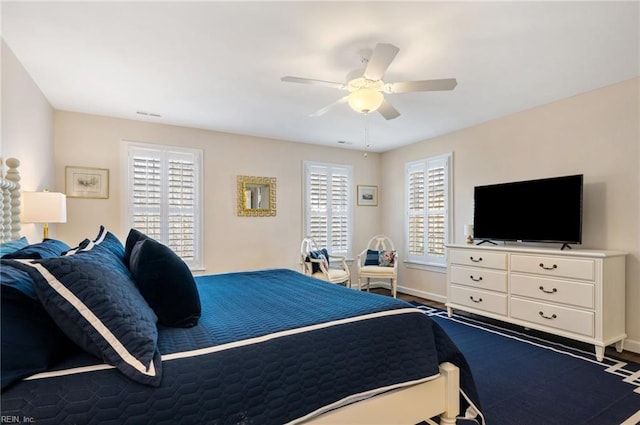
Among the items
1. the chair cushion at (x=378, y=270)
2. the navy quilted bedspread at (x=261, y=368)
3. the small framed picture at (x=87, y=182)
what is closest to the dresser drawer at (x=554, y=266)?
the chair cushion at (x=378, y=270)

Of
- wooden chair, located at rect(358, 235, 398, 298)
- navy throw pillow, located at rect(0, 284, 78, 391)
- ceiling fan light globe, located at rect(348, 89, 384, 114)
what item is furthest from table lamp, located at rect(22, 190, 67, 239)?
wooden chair, located at rect(358, 235, 398, 298)

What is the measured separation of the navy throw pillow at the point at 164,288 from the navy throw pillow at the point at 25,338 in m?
0.38

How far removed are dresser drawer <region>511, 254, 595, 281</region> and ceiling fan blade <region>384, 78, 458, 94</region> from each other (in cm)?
201

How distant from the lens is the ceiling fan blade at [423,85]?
2.28m

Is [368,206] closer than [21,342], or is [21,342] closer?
[21,342]

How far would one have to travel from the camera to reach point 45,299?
3.39 feet

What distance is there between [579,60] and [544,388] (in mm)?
2551

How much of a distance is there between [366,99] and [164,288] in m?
1.87

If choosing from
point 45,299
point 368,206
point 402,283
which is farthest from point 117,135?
point 402,283

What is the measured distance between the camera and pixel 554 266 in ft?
10.1

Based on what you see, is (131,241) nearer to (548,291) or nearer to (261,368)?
(261,368)

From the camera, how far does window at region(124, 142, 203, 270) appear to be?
407cm

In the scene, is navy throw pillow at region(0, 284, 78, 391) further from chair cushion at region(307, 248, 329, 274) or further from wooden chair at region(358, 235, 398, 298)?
wooden chair at region(358, 235, 398, 298)

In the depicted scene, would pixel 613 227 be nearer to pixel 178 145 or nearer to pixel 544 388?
pixel 544 388
